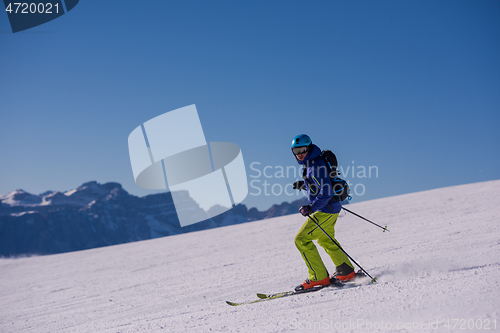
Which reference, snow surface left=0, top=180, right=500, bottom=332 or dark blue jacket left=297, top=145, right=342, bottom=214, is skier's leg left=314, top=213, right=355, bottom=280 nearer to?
dark blue jacket left=297, top=145, right=342, bottom=214

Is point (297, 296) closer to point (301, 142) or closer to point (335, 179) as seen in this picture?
point (335, 179)

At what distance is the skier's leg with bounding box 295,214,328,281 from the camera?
481cm

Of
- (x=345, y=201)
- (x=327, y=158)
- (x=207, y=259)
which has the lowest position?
(x=207, y=259)

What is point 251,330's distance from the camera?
3.47 meters

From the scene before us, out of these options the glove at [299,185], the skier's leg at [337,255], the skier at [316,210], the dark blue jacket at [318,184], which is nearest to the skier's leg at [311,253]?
the skier at [316,210]

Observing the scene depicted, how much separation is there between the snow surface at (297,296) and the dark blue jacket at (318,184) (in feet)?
3.85

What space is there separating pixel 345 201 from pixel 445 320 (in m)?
2.37

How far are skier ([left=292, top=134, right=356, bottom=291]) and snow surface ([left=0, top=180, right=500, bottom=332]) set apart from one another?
428mm

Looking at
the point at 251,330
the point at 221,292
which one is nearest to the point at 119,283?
the point at 221,292

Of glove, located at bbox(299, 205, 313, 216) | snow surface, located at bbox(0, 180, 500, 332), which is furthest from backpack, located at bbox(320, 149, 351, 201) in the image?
snow surface, located at bbox(0, 180, 500, 332)

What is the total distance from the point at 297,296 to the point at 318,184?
5.29ft

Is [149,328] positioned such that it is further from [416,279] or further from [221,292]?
[416,279]

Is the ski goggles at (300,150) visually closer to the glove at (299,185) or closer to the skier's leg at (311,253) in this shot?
the glove at (299,185)

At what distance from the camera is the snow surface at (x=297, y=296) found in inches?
125
